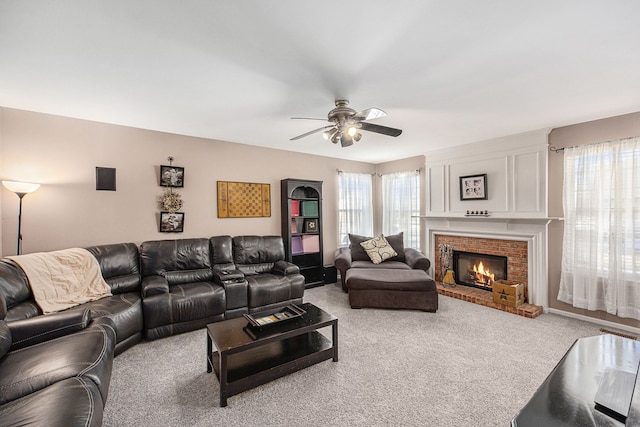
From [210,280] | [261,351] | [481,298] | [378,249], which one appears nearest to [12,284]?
[210,280]

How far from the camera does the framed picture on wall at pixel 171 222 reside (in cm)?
374

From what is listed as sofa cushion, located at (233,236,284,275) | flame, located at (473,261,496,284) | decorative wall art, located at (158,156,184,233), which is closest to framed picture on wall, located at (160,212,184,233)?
decorative wall art, located at (158,156,184,233)

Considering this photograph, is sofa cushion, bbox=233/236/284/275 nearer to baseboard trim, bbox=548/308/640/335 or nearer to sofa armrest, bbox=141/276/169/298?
sofa armrest, bbox=141/276/169/298

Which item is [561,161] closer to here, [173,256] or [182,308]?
[182,308]

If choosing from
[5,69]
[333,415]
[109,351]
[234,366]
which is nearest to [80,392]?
[109,351]

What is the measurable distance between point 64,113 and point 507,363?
5.23m

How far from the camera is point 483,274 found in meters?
4.41

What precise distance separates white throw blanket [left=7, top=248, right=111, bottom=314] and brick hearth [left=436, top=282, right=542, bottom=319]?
4.60 meters

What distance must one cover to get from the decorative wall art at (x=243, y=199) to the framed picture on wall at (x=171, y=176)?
1.79 ft

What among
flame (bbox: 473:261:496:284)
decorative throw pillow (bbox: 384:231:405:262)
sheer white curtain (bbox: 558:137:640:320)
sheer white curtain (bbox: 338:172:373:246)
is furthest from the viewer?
sheer white curtain (bbox: 338:172:373:246)

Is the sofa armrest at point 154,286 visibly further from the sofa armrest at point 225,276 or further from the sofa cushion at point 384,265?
the sofa cushion at point 384,265

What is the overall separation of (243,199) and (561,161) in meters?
4.56

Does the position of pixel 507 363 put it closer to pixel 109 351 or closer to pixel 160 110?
pixel 109 351

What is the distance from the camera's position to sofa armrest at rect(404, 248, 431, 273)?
4198 millimetres
